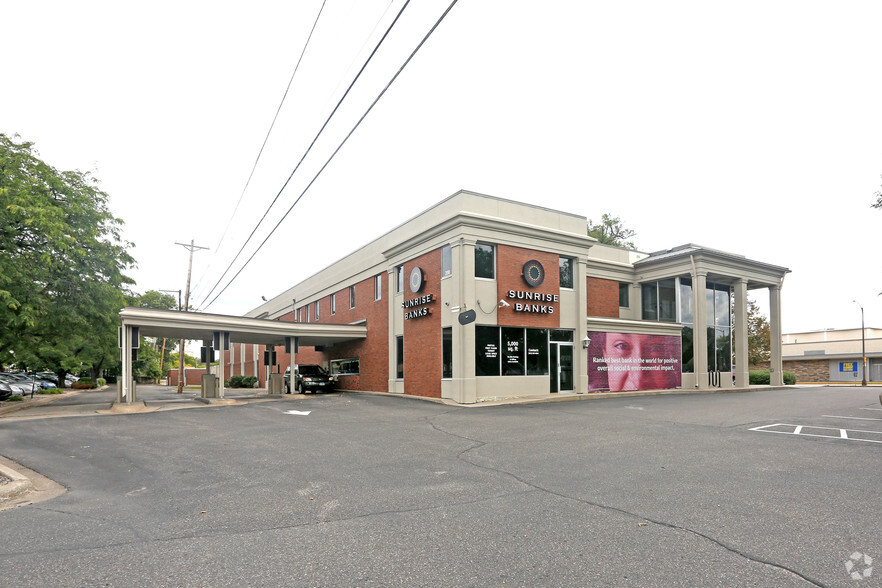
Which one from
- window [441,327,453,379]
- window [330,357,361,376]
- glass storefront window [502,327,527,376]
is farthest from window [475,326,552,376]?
window [330,357,361,376]

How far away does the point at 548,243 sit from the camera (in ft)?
78.1

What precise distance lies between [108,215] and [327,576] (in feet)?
79.8

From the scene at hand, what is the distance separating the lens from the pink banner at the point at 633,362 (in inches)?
990

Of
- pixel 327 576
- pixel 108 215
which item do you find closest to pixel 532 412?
pixel 327 576

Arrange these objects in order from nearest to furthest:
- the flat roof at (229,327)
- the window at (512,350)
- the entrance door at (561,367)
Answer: the window at (512,350)
the flat roof at (229,327)
the entrance door at (561,367)

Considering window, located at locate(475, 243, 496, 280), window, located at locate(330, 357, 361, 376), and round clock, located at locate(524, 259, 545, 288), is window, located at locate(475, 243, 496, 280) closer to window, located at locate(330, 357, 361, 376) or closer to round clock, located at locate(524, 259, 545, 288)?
round clock, located at locate(524, 259, 545, 288)

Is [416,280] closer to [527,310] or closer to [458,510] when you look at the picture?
[527,310]

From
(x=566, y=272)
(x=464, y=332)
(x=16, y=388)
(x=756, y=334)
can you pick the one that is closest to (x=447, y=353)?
(x=464, y=332)

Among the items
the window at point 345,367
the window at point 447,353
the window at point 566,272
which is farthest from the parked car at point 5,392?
the window at point 566,272

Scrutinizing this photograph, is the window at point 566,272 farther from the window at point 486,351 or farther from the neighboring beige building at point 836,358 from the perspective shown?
the neighboring beige building at point 836,358

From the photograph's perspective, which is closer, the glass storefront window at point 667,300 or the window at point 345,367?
the glass storefront window at point 667,300

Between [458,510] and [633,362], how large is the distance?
22.6m

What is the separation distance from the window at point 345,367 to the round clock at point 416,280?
8.51 m

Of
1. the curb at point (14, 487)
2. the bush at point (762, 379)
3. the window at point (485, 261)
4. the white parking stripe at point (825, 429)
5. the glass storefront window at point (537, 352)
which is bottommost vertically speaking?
the bush at point (762, 379)
